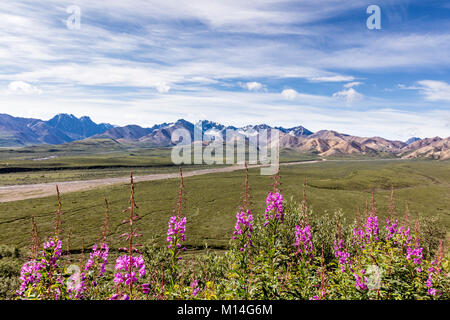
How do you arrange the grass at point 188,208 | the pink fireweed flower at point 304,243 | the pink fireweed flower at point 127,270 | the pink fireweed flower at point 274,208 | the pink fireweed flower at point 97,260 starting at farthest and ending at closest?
1. the grass at point 188,208
2. the pink fireweed flower at point 274,208
3. the pink fireweed flower at point 304,243
4. the pink fireweed flower at point 97,260
5. the pink fireweed flower at point 127,270

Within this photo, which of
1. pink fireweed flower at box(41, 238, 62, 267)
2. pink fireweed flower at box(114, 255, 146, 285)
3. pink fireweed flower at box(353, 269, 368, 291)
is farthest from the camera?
pink fireweed flower at box(353, 269, 368, 291)

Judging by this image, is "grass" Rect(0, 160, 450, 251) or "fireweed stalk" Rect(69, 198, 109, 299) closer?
"fireweed stalk" Rect(69, 198, 109, 299)

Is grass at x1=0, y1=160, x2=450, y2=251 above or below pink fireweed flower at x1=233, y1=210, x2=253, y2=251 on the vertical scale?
below

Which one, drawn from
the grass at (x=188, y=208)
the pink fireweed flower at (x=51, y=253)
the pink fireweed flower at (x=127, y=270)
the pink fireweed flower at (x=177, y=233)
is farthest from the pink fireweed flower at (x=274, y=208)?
the grass at (x=188, y=208)

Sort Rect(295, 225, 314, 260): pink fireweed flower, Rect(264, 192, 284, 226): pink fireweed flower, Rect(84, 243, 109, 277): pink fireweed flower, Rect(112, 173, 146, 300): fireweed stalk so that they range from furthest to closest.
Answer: Rect(264, 192, 284, 226): pink fireweed flower < Rect(295, 225, 314, 260): pink fireweed flower < Rect(84, 243, 109, 277): pink fireweed flower < Rect(112, 173, 146, 300): fireweed stalk

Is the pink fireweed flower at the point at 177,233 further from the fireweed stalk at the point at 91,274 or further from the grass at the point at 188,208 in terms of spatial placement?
the grass at the point at 188,208

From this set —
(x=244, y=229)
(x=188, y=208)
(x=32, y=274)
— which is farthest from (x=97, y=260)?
(x=188, y=208)

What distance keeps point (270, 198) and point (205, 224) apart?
55326mm

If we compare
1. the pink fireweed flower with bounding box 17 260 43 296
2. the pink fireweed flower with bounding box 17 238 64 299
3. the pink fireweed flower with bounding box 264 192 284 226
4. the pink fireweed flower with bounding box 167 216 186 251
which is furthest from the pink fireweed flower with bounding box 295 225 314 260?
the pink fireweed flower with bounding box 17 260 43 296

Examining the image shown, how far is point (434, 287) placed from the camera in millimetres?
7801

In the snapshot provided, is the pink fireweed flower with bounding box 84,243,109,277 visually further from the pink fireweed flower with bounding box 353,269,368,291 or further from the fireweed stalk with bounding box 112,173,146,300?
the pink fireweed flower with bounding box 353,269,368,291

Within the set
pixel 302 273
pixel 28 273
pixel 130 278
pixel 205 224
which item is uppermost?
pixel 130 278
